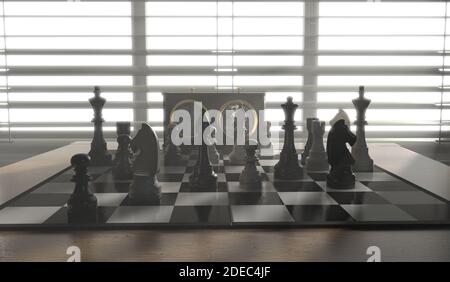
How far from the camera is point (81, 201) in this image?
1239 millimetres

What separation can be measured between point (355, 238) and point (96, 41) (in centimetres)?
340

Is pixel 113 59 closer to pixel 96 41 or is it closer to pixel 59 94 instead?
pixel 96 41

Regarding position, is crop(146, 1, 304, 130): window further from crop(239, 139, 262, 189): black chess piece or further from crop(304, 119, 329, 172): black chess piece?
crop(239, 139, 262, 189): black chess piece

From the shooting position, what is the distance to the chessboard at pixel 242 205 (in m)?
1.17

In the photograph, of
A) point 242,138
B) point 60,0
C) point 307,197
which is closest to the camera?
point 307,197

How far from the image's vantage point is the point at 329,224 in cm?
115

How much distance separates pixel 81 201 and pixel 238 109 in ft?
3.82

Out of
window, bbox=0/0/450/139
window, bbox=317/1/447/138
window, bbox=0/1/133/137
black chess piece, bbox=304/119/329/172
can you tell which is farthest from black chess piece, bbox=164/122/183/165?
window, bbox=317/1/447/138

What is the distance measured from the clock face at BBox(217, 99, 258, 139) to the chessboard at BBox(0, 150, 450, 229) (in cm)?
52

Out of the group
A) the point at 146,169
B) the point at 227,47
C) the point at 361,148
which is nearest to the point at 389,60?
the point at 227,47

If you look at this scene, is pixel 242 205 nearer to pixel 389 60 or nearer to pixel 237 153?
pixel 237 153

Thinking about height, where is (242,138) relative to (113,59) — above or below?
below
